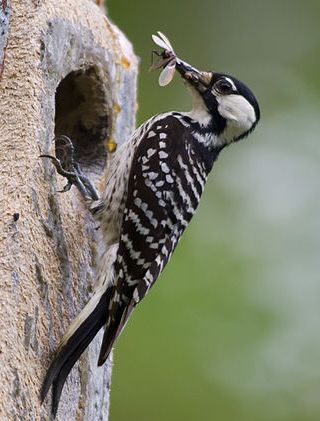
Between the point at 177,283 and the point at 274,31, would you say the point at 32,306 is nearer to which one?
the point at 177,283

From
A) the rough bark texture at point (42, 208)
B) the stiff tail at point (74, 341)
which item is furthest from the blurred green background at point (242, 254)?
the stiff tail at point (74, 341)

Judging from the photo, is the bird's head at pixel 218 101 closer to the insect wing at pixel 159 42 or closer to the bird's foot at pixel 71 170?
the insect wing at pixel 159 42

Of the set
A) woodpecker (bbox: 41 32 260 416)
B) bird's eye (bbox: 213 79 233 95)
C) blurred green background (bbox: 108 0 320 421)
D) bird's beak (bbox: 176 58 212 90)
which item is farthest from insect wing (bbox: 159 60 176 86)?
blurred green background (bbox: 108 0 320 421)

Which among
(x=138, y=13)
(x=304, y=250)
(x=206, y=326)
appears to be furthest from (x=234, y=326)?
(x=138, y=13)

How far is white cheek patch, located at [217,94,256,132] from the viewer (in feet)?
15.6

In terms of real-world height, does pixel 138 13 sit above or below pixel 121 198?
below

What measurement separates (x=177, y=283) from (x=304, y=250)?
0.97 metres

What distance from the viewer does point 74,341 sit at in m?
3.82

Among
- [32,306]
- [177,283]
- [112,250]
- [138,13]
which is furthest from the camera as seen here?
[138,13]

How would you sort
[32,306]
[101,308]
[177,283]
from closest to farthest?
[32,306], [101,308], [177,283]

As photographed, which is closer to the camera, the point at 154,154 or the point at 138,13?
the point at 154,154

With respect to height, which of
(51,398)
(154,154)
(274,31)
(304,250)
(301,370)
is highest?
(154,154)

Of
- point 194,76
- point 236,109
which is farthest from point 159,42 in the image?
point 236,109

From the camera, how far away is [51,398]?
3.74 meters
